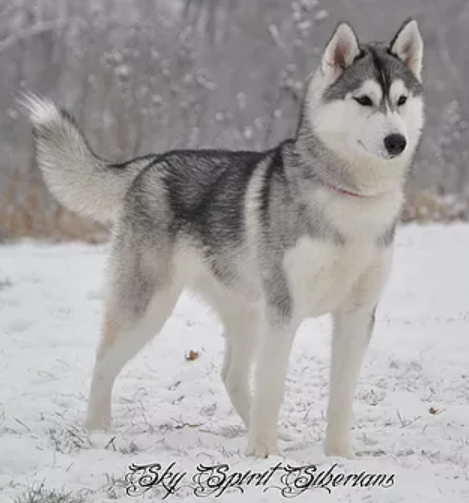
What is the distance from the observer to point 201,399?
5.41 meters

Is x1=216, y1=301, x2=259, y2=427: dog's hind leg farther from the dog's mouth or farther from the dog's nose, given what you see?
the dog's nose

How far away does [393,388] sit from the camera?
550 cm

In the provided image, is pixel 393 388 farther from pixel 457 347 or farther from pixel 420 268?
pixel 420 268

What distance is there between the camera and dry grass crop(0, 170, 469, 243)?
39.1ft

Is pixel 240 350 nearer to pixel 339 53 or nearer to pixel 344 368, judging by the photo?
pixel 344 368

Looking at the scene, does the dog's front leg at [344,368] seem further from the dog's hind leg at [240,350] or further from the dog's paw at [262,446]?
the dog's hind leg at [240,350]

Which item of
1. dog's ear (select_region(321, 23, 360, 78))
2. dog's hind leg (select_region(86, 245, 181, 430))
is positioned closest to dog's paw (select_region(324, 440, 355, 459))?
dog's hind leg (select_region(86, 245, 181, 430))

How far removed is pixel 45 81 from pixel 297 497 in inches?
722

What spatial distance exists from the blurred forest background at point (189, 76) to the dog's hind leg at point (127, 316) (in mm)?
7297

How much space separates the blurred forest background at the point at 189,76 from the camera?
14.3 m

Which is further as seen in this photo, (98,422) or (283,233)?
→ (98,422)

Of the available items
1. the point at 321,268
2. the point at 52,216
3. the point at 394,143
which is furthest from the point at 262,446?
the point at 52,216

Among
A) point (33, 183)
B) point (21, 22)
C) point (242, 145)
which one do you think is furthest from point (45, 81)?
point (33, 183)

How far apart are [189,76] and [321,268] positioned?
12283 millimetres
